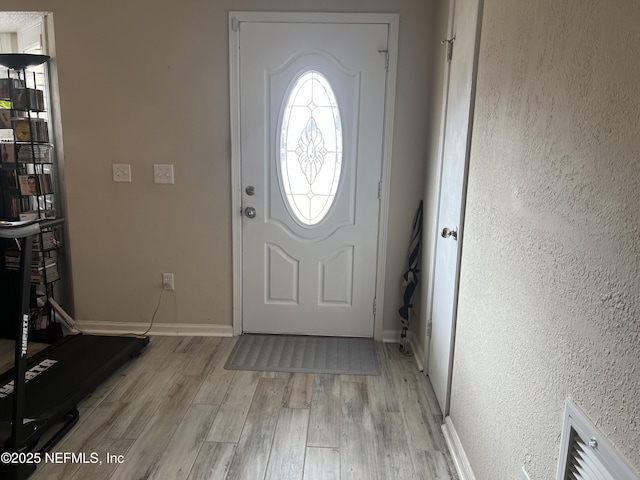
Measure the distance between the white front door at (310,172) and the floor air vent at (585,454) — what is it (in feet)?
7.07

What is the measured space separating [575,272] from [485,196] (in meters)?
0.76

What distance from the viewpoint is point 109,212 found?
10.5 feet

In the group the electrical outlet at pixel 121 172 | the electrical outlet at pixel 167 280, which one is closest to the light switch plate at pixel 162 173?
the electrical outlet at pixel 121 172

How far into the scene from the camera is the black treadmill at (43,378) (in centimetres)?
183

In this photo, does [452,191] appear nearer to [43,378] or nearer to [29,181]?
[43,378]

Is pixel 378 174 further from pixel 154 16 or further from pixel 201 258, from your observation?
pixel 154 16

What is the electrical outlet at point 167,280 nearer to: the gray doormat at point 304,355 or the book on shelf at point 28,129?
the gray doormat at point 304,355

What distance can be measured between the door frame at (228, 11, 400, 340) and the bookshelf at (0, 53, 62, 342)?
3.87ft

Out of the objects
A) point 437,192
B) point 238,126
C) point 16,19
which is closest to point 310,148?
point 238,126

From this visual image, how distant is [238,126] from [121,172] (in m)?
0.88

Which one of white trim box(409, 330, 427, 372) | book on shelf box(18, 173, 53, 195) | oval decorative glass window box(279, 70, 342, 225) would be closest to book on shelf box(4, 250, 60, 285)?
book on shelf box(18, 173, 53, 195)

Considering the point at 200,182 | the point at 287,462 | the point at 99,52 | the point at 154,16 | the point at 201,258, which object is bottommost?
the point at 287,462

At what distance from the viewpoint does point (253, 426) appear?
224 cm

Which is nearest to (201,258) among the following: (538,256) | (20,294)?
(20,294)
